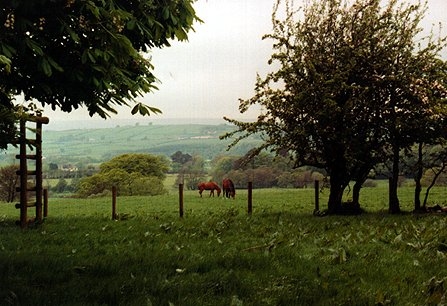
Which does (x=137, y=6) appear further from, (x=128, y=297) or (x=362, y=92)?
(x=362, y=92)

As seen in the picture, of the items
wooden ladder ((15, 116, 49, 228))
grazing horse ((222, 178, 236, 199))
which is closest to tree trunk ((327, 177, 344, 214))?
wooden ladder ((15, 116, 49, 228))

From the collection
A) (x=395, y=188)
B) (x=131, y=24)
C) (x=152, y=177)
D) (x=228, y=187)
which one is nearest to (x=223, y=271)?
(x=131, y=24)

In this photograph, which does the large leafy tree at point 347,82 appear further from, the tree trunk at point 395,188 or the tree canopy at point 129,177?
the tree canopy at point 129,177

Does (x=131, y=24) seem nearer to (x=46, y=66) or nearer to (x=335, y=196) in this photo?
(x=46, y=66)

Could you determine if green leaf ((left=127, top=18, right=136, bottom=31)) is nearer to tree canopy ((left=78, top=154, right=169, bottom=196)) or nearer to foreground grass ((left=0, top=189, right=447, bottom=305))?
foreground grass ((left=0, top=189, right=447, bottom=305))

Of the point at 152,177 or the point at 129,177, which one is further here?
the point at 129,177

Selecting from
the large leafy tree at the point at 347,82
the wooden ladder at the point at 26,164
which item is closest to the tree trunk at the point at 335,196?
the large leafy tree at the point at 347,82

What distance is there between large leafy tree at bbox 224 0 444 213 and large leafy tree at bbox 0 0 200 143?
13914 mm

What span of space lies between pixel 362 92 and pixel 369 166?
4.69 metres

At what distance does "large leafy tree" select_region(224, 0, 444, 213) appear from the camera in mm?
23469

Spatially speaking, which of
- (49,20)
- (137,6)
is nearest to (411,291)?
(137,6)

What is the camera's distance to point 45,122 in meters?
18.9

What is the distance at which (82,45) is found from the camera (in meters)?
7.80

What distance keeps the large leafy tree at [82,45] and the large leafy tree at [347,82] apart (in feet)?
45.6
